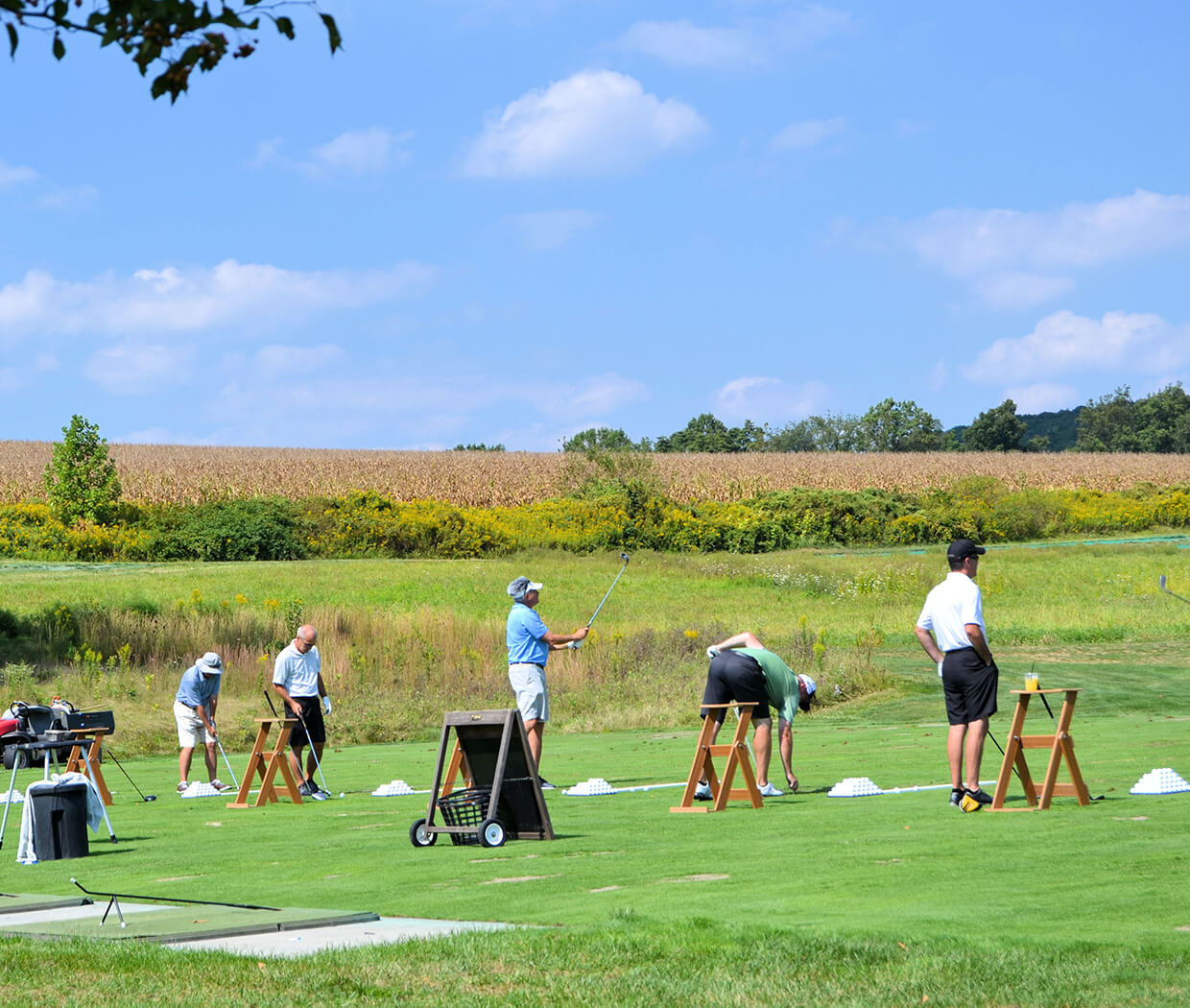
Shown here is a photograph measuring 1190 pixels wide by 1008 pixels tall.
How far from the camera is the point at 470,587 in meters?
52.1

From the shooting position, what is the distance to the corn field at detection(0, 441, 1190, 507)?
73.4 meters

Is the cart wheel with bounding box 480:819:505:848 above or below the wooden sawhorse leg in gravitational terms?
below

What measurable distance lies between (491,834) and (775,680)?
386 centimetres

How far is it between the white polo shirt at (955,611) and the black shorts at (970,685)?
4.2 inches

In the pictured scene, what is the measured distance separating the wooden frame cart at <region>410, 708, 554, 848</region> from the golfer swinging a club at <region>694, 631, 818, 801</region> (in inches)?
94.6

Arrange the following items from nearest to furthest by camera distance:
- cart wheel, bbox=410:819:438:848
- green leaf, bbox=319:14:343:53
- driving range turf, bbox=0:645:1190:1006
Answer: green leaf, bbox=319:14:343:53 < driving range turf, bbox=0:645:1190:1006 < cart wheel, bbox=410:819:438:848

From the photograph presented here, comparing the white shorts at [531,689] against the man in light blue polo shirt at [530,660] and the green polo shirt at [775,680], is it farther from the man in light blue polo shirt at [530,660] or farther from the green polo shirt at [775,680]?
the green polo shirt at [775,680]

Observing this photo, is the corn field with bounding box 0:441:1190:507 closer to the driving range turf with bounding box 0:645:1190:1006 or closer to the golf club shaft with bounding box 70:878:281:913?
the driving range turf with bounding box 0:645:1190:1006

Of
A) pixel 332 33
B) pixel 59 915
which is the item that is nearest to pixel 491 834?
pixel 59 915

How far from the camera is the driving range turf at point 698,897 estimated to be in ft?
22.7

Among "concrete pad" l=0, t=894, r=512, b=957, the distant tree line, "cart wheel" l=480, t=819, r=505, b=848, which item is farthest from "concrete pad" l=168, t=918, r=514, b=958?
the distant tree line

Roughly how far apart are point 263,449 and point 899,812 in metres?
94.6

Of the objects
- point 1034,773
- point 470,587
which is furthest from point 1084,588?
point 1034,773

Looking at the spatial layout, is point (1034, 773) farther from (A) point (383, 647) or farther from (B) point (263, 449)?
(B) point (263, 449)
